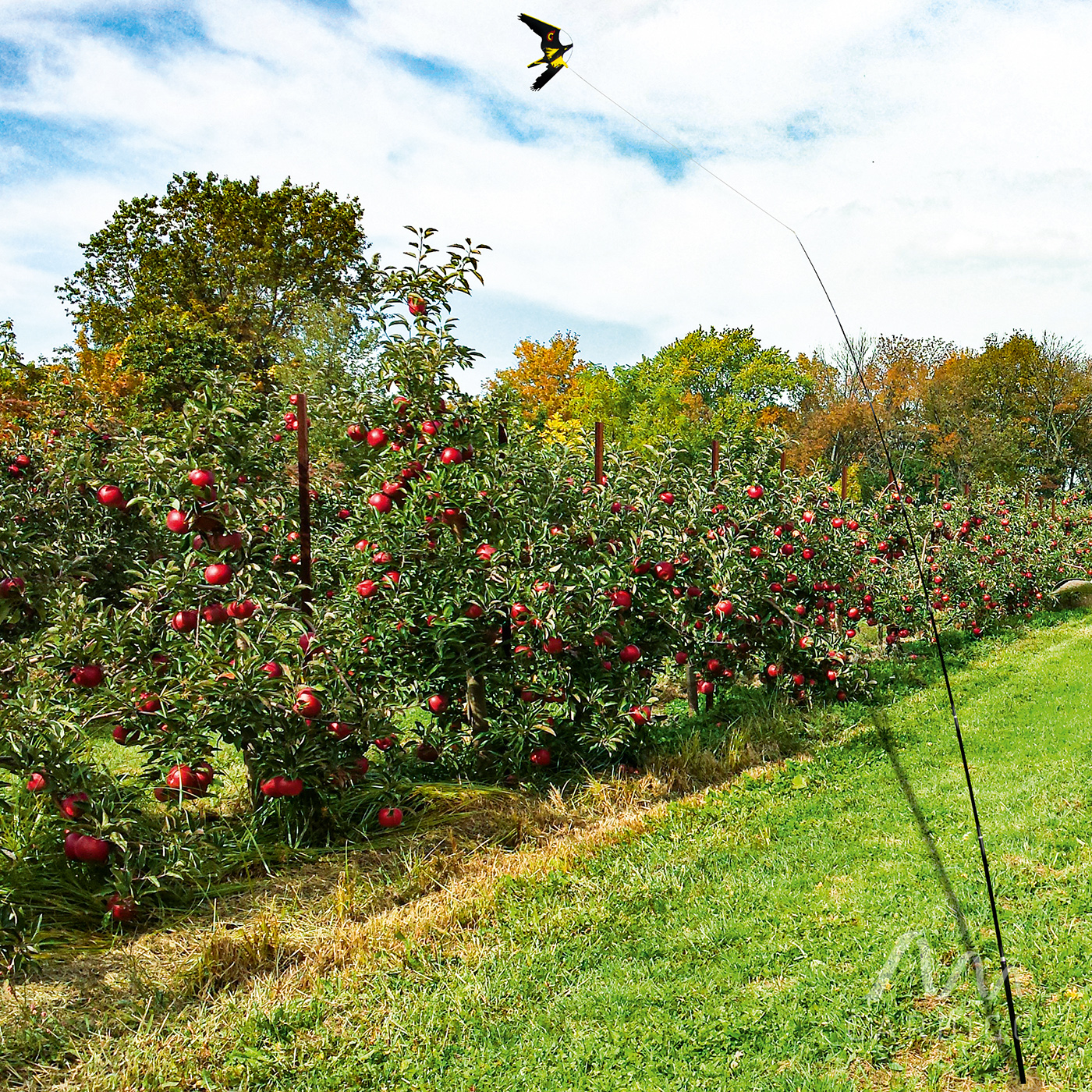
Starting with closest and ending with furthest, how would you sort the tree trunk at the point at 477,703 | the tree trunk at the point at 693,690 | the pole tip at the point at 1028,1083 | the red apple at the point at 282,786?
the pole tip at the point at 1028,1083
the red apple at the point at 282,786
the tree trunk at the point at 477,703
the tree trunk at the point at 693,690

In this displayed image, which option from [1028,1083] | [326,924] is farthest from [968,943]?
[326,924]

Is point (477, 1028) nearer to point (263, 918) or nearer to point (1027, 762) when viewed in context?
point (263, 918)

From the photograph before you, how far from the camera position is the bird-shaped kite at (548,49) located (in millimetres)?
2898

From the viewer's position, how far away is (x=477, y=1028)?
255 centimetres

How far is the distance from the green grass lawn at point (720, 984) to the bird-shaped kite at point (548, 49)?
8.04ft

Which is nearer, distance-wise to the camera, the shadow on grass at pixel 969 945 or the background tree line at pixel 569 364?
the shadow on grass at pixel 969 945

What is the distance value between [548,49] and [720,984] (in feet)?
10.1

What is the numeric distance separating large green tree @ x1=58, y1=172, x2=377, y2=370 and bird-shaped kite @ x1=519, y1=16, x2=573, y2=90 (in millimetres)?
21938

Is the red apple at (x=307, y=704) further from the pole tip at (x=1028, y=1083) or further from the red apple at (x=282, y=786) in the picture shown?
the pole tip at (x=1028, y=1083)

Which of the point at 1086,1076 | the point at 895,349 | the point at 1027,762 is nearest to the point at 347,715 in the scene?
the point at 1086,1076

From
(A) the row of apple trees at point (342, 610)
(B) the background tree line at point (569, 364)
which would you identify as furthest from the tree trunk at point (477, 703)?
(B) the background tree line at point (569, 364)

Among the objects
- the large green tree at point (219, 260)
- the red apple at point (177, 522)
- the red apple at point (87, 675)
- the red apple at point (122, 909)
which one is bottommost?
the red apple at point (122, 909)

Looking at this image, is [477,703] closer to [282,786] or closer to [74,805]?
[282,786]

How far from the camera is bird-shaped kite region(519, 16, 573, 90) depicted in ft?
9.51
